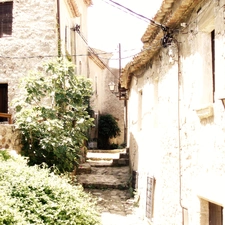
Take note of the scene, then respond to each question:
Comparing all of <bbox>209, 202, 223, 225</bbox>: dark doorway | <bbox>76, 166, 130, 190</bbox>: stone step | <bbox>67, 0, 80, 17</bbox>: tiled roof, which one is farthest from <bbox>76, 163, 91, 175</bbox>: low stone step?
<bbox>209, 202, 223, 225</bbox>: dark doorway

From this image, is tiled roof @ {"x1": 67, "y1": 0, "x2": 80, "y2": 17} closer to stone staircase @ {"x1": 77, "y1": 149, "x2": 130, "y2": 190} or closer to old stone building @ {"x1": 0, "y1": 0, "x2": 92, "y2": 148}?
old stone building @ {"x1": 0, "y1": 0, "x2": 92, "y2": 148}

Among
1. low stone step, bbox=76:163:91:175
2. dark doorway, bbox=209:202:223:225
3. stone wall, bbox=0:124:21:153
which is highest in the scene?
stone wall, bbox=0:124:21:153

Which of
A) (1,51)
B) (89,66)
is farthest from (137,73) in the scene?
(89,66)

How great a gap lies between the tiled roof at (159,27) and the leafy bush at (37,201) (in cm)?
371

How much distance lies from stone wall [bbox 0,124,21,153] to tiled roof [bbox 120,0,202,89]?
389 centimetres

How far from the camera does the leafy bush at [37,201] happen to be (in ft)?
15.9

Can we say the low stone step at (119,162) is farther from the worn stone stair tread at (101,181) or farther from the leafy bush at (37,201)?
the leafy bush at (37,201)

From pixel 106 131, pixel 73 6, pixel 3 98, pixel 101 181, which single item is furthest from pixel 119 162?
pixel 106 131

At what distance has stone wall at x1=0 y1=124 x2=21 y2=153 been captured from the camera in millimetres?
8016

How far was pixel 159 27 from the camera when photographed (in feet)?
24.0

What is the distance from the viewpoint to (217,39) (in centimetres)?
443

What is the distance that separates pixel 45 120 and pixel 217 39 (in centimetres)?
586

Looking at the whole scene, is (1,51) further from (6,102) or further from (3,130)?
(3,130)

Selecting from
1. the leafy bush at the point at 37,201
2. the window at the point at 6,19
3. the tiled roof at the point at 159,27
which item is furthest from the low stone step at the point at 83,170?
the leafy bush at the point at 37,201
